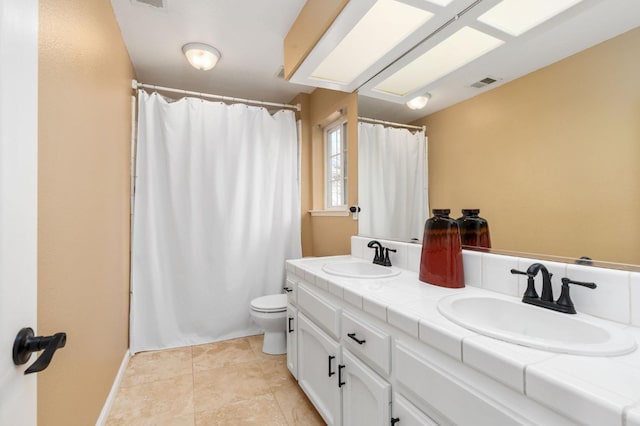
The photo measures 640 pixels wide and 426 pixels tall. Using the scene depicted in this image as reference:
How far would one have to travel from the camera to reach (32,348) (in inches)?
23.2

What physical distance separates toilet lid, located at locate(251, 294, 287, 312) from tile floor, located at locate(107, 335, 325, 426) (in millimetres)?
393

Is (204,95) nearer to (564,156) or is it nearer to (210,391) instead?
(210,391)

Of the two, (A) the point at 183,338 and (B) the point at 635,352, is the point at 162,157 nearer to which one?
(A) the point at 183,338

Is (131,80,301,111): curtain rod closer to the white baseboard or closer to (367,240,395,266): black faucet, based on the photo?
(367,240,395,266): black faucet

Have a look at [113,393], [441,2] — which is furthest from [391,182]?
[113,393]

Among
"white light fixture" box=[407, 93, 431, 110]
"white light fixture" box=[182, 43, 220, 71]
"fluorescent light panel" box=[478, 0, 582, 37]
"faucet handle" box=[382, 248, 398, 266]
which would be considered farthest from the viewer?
"white light fixture" box=[182, 43, 220, 71]

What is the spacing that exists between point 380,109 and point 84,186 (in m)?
1.65

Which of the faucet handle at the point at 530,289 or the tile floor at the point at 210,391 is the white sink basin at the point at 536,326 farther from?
the tile floor at the point at 210,391

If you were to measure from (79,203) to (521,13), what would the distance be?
1938 millimetres

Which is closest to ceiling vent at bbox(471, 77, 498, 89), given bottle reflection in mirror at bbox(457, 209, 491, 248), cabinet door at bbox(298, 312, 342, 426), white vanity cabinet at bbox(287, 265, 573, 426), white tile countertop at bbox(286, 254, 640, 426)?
bottle reflection in mirror at bbox(457, 209, 491, 248)

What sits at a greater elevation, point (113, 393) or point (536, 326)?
point (536, 326)

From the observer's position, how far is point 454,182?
1402 mm

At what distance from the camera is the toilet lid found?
2242 mm

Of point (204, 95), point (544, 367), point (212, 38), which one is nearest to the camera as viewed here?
point (544, 367)
